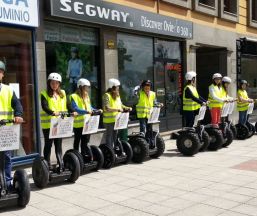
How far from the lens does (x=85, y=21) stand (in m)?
9.12

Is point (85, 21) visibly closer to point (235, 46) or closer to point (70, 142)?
point (70, 142)

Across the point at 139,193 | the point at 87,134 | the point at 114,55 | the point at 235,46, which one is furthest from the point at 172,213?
the point at 235,46

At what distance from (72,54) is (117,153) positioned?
2.69 meters

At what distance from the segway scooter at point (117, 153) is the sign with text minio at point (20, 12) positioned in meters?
2.48

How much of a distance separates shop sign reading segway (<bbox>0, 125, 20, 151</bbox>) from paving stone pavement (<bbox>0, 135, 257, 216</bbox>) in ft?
2.76

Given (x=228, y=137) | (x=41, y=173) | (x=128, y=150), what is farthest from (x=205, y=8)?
(x=41, y=173)

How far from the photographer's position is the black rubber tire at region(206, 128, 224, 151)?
979 cm

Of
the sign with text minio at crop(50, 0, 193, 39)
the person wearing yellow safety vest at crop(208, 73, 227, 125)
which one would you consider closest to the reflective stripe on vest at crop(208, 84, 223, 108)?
the person wearing yellow safety vest at crop(208, 73, 227, 125)

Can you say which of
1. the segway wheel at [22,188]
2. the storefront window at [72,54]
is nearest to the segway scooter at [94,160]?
the segway wheel at [22,188]

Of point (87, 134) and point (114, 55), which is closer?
point (87, 134)

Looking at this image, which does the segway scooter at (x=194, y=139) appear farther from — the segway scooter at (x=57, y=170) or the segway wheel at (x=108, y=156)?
the segway scooter at (x=57, y=170)

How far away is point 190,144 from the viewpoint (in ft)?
30.3

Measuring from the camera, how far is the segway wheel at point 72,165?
680 cm

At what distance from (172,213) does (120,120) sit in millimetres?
3103
